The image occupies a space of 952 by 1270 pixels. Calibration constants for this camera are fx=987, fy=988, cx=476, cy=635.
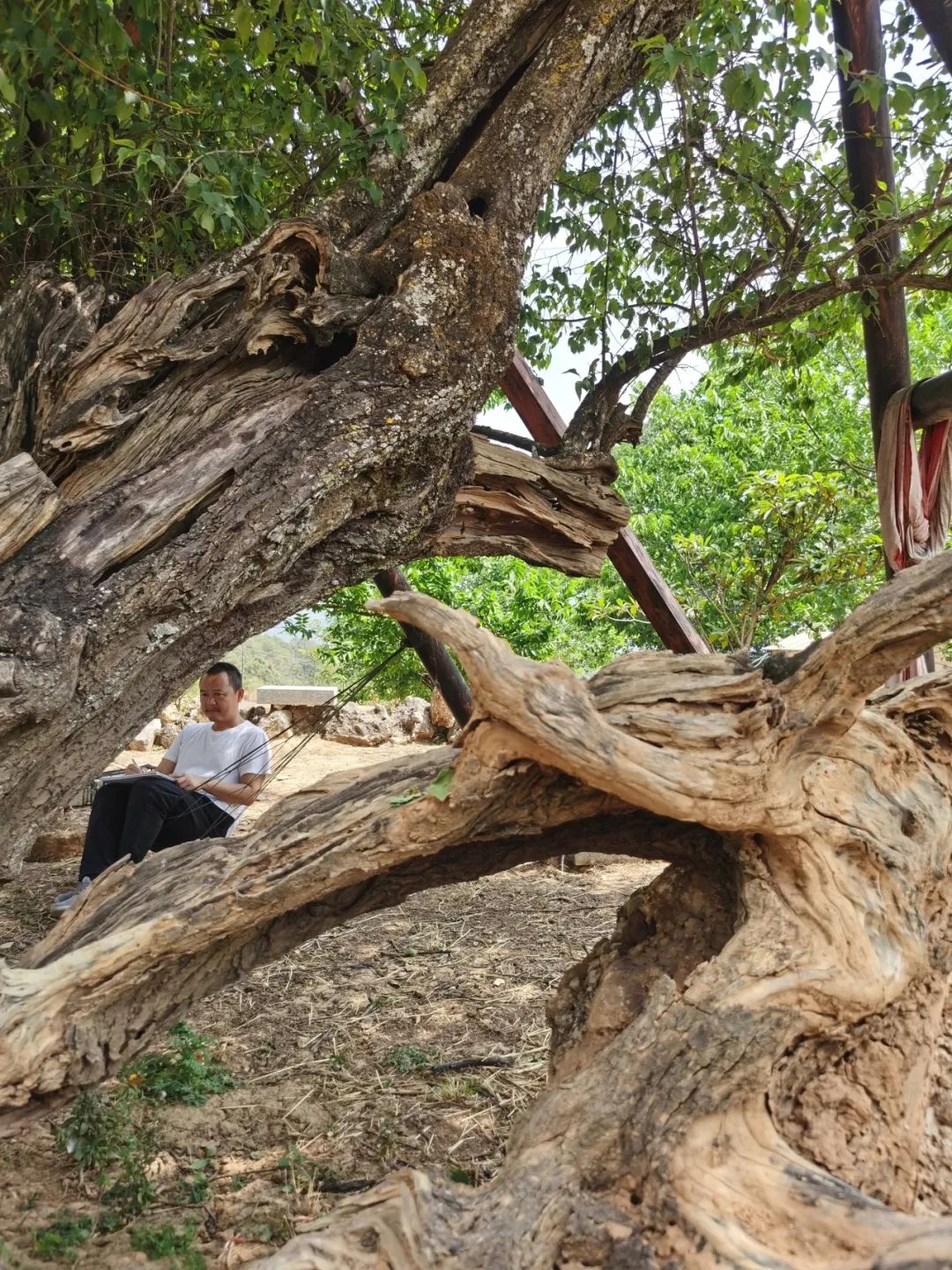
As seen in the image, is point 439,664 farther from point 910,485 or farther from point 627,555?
point 910,485

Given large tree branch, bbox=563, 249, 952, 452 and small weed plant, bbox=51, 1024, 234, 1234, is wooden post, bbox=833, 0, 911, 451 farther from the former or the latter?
small weed plant, bbox=51, 1024, 234, 1234

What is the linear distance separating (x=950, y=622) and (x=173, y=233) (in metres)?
3.06

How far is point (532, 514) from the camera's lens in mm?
3902

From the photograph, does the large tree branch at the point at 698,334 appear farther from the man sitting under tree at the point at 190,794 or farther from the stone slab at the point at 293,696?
the stone slab at the point at 293,696

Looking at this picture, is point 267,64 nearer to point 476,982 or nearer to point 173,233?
point 173,233

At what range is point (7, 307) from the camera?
289 centimetres

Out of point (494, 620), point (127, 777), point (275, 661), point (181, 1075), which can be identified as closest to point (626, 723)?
point (181, 1075)

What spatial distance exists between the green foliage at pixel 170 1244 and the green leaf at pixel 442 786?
1148 millimetres

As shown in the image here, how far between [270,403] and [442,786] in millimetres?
1294

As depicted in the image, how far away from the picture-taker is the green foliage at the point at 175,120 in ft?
8.64

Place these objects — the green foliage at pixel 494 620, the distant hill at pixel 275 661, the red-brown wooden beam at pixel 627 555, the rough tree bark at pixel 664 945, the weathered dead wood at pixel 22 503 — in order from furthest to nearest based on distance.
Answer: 1. the distant hill at pixel 275 661
2. the green foliage at pixel 494 620
3. the red-brown wooden beam at pixel 627 555
4. the weathered dead wood at pixel 22 503
5. the rough tree bark at pixel 664 945

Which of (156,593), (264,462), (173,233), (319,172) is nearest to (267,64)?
(319,172)

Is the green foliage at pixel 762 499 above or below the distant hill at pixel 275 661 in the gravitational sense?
above

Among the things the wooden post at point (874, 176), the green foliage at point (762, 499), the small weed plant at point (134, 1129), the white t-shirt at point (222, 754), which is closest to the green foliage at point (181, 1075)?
the small weed plant at point (134, 1129)
